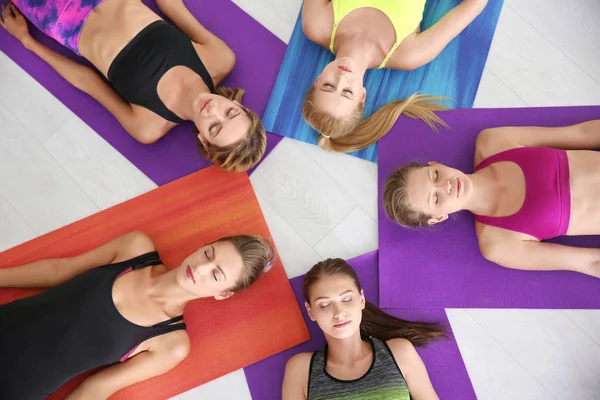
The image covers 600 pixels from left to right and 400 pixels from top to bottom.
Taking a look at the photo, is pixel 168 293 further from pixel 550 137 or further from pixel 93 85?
pixel 550 137

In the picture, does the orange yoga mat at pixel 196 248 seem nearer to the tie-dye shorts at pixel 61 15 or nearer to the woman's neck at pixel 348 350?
the woman's neck at pixel 348 350

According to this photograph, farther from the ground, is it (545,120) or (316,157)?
(545,120)

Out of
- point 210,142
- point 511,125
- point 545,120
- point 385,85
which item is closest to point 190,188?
point 210,142

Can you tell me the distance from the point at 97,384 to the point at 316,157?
1537mm

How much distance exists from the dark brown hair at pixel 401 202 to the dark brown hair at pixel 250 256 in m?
0.62

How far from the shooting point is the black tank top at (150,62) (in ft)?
7.65

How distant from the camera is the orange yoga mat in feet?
7.73

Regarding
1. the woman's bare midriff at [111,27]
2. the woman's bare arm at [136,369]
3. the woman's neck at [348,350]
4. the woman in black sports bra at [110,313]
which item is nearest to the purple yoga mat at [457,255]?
the woman's neck at [348,350]

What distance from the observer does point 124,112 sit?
241cm

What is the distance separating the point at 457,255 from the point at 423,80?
95 centimetres

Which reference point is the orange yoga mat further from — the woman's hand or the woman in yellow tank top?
the woman's hand

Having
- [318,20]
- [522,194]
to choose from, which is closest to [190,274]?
[318,20]

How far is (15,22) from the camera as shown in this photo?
2.54 meters

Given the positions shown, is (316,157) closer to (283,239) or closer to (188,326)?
(283,239)
